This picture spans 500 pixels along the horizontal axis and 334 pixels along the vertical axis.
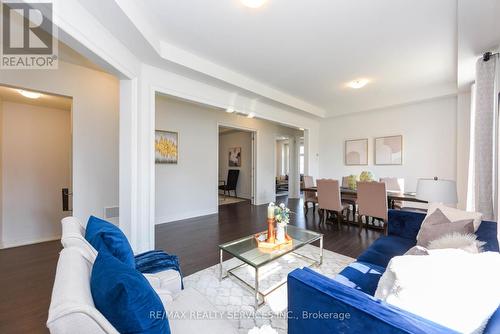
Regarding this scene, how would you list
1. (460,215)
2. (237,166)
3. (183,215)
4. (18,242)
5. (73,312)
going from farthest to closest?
(237,166), (183,215), (18,242), (460,215), (73,312)

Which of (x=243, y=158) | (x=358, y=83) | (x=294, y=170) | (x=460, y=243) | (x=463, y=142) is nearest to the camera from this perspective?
(x=460, y=243)

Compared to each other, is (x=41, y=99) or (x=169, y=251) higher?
(x=41, y=99)

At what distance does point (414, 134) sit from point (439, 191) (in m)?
3.54

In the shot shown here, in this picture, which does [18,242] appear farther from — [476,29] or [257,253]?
[476,29]

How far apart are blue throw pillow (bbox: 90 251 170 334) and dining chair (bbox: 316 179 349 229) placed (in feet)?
12.3

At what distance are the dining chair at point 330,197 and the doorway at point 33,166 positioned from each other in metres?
4.43

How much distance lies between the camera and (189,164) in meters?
5.02

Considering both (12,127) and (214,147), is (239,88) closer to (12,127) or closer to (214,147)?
(214,147)

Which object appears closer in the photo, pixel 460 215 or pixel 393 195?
pixel 460 215

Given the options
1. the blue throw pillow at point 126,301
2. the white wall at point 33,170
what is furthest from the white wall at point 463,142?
the white wall at point 33,170

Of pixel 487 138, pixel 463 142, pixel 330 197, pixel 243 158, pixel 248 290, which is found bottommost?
pixel 248 290

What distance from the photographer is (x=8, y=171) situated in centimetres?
321

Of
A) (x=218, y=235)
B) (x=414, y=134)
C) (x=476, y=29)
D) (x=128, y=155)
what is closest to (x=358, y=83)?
(x=476, y=29)

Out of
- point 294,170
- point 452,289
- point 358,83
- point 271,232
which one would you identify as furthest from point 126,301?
point 294,170
